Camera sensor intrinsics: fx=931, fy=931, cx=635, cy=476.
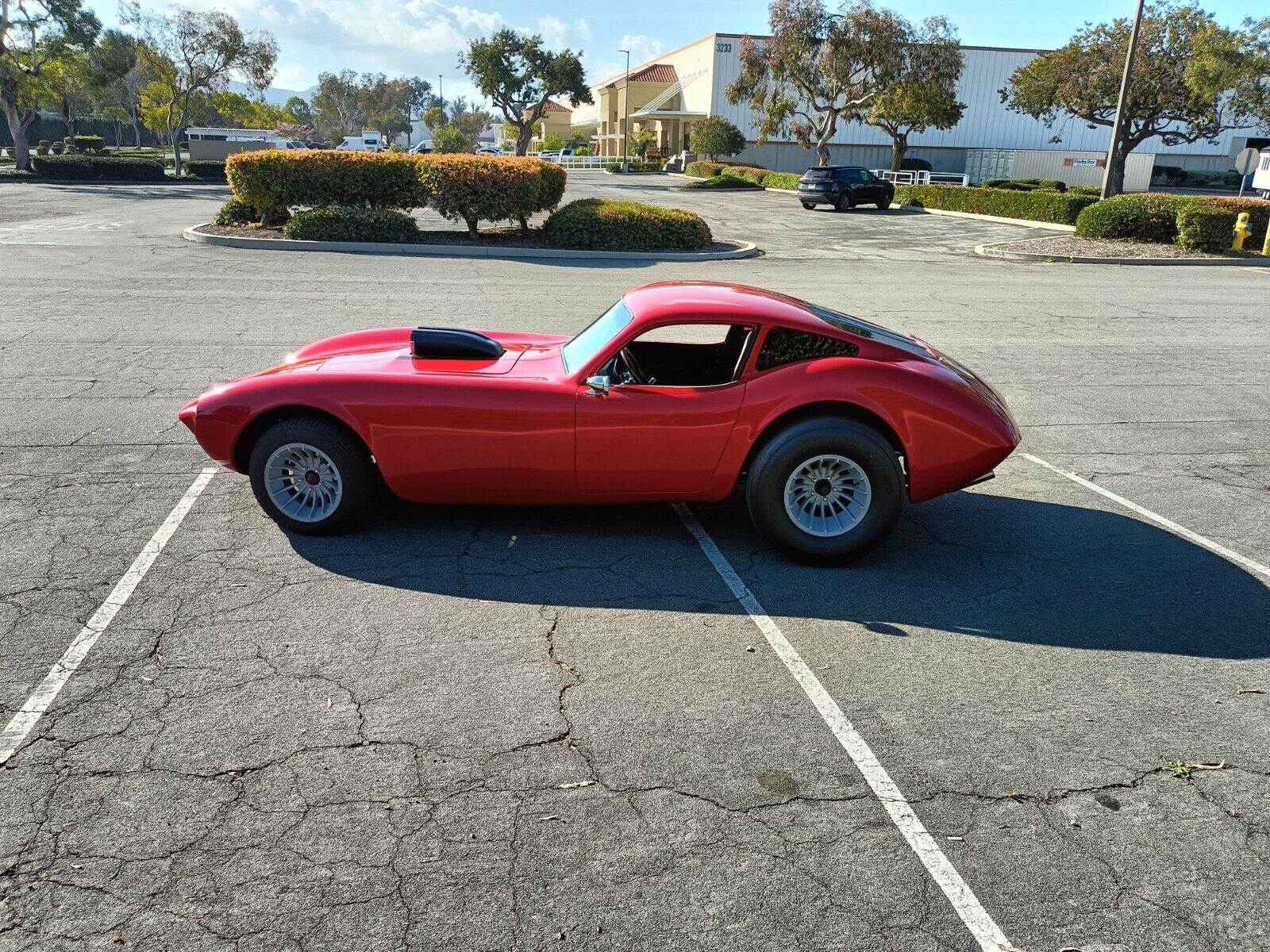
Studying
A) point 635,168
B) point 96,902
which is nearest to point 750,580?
point 96,902

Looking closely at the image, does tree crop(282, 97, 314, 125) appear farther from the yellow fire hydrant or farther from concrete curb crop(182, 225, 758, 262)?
the yellow fire hydrant

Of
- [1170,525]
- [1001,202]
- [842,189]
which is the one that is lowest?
[1170,525]

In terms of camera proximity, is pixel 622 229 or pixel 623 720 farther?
pixel 622 229

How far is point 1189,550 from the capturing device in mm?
5391

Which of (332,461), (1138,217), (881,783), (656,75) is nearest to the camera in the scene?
(881,783)

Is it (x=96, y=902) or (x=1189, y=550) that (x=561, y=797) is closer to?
(x=96, y=902)

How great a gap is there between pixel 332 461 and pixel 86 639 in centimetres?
140

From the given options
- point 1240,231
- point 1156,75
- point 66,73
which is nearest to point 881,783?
point 1240,231

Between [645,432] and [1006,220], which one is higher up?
[1006,220]

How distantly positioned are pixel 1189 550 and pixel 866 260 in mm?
15677

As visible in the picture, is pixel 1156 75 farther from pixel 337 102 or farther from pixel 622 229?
pixel 337 102

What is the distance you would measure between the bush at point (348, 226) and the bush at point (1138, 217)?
1663 centimetres

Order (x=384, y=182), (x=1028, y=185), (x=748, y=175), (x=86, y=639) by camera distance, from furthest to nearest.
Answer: (x=748, y=175), (x=1028, y=185), (x=384, y=182), (x=86, y=639)

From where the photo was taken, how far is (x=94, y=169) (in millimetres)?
37844
